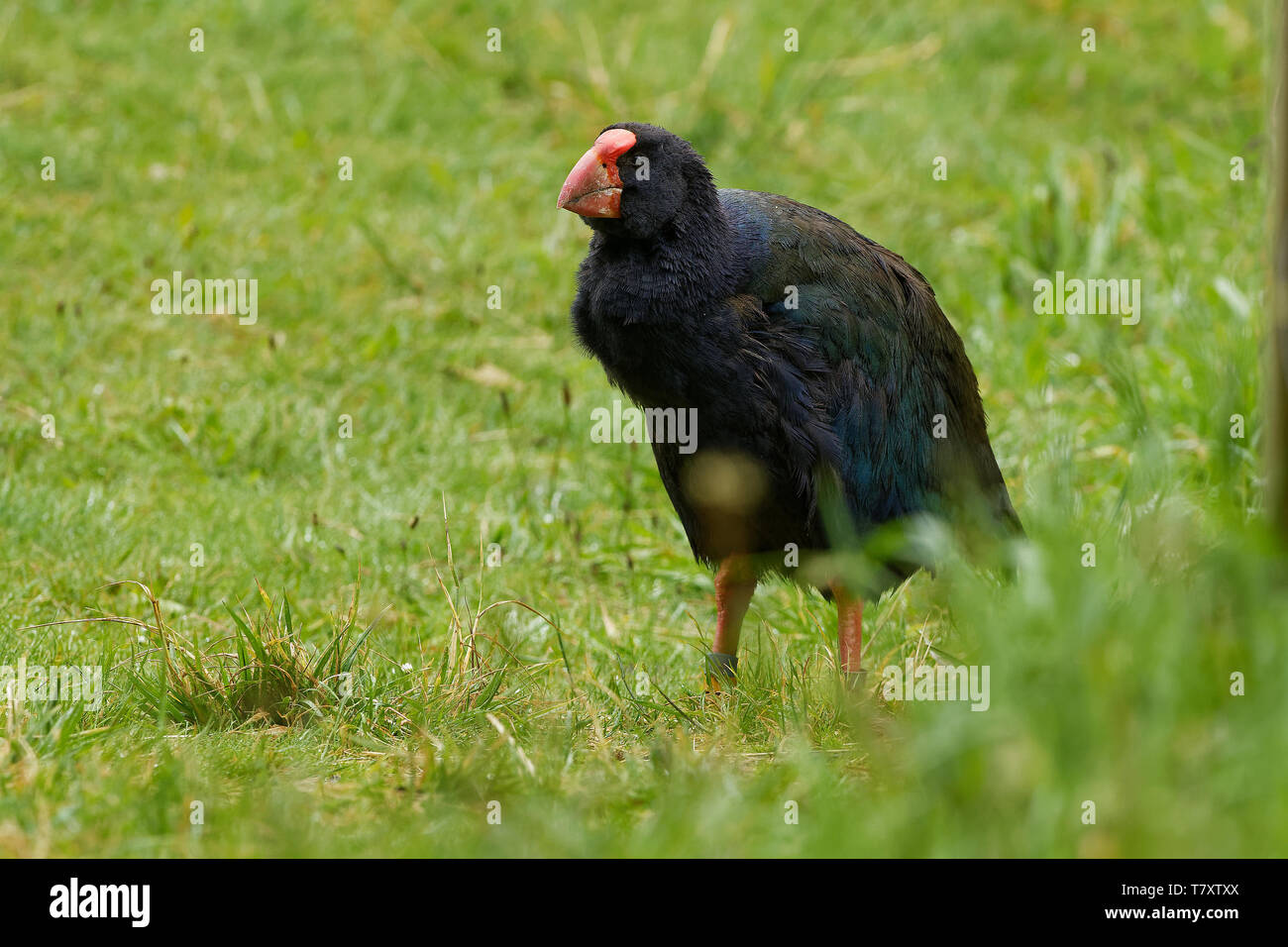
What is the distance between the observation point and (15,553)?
4.49 m

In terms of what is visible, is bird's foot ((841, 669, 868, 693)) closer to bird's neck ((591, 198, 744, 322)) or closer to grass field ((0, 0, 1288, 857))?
grass field ((0, 0, 1288, 857))

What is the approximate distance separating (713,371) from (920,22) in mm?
5858

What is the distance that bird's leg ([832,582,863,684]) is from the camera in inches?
154

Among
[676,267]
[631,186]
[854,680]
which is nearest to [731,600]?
[854,680]

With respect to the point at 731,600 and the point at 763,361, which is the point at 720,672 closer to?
the point at 731,600

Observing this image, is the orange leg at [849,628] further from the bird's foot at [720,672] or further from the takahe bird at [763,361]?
the bird's foot at [720,672]

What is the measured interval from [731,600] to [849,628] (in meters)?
0.38

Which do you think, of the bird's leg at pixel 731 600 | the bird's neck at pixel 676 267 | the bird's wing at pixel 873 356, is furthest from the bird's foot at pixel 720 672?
the bird's neck at pixel 676 267

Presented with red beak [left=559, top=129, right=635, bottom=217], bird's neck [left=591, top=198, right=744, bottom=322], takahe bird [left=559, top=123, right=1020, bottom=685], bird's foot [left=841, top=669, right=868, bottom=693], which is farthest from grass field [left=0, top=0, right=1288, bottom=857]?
red beak [left=559, top=129, right=635, bottom=217]

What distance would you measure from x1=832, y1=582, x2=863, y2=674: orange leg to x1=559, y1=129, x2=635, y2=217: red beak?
1171mm

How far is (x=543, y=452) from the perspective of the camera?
5.67 metres

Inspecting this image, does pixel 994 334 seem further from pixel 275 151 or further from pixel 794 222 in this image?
pixel 275 151

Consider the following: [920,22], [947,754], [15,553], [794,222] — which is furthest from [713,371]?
[920,22]

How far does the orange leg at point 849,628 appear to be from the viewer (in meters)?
3.92
